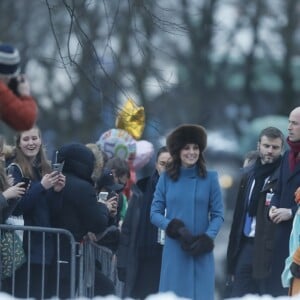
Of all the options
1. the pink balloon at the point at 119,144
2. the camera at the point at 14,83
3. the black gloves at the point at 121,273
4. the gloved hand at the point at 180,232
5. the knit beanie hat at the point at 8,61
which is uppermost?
the pink balloon at the point at 119,144

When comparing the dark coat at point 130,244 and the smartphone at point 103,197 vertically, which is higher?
the smartphone at point 103,197

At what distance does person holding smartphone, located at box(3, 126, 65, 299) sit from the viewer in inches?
534

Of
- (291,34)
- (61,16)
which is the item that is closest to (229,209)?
(291,34)

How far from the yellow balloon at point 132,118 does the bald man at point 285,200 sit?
4.75ft

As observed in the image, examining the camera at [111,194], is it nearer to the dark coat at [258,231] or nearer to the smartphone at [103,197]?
the smartphone at [103,197]

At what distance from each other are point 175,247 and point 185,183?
56 cm

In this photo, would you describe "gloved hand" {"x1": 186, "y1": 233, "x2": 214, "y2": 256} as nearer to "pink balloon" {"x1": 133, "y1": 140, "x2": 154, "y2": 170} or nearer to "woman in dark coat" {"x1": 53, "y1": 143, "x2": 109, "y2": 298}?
"woman in dark coat" {"x1": 53, "y1": 143, "x2": 109, "y2": 298}

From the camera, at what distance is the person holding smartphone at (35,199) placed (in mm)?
13562

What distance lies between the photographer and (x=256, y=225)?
1495 centimetres

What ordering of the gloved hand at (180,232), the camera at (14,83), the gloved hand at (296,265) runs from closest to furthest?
the camera at (14,83) → the gloved hand at (296,265) → the gloved hand at (180,232)

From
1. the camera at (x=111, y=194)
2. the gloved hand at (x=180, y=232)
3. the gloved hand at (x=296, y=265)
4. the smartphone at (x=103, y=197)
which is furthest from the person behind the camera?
the camera at (x=111, y=194)

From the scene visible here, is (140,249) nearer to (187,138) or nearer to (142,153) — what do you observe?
(187,138)


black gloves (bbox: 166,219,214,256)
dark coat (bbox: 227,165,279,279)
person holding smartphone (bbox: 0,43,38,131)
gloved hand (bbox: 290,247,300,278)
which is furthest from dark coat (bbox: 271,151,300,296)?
person holding smartphone (bbox: 0,43,38,131)

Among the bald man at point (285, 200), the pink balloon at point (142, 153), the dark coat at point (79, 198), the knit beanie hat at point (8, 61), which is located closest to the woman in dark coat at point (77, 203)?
the dark coat at point (79, 198)
